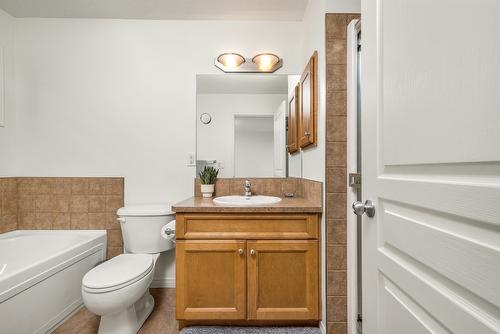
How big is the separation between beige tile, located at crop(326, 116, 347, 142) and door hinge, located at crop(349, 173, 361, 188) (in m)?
0.22

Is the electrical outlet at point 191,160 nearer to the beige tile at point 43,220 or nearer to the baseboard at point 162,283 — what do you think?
the baseboard at point 162,283

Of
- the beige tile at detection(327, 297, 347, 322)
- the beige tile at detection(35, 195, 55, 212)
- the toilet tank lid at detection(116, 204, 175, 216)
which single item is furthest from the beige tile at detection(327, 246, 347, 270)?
the beige tile at detection(35, 195, 55, 212)

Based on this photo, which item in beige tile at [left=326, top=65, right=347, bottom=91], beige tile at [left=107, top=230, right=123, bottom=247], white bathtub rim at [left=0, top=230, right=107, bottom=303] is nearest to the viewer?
white bathtub rim at [left=0, top=230, right=107, bottom=303]

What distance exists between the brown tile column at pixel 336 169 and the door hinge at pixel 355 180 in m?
0.05

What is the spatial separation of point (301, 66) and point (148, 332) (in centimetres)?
226

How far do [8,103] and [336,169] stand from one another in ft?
8.74

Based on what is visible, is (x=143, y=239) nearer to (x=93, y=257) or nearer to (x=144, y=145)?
(x=93, y=257)

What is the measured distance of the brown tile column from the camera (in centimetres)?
141

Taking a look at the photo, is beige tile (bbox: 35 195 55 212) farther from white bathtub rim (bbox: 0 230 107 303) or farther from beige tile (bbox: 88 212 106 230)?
beige tile (bbox: 88 212 106 230)

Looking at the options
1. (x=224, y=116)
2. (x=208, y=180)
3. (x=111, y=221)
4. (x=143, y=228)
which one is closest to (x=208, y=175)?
(x=208, y=180)

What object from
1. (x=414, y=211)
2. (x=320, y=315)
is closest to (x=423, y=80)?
(x=414, y=211)

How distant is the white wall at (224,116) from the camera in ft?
6.80

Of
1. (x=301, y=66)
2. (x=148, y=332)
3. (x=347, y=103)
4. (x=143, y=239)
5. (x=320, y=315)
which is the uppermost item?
(x=301, y=66)

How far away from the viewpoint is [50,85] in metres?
2.10
